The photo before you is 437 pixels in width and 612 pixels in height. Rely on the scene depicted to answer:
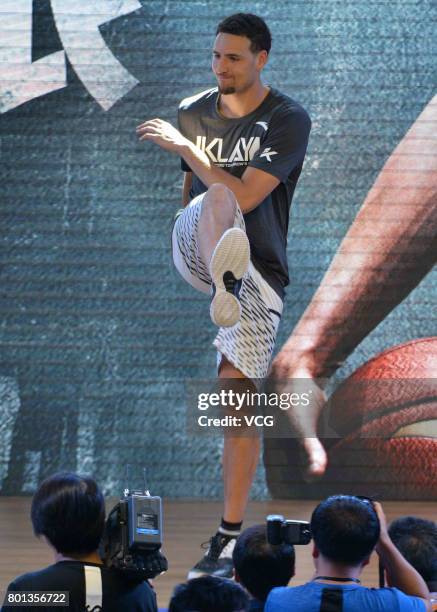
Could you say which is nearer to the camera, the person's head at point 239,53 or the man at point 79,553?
the man at point 79,553

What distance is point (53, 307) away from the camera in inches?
202

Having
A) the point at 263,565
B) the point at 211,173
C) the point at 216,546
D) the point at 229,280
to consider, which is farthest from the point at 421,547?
the point at 211,173

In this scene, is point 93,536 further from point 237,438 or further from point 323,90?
Result: point 323,90

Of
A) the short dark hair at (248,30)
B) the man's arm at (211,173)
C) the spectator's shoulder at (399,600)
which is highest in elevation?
the short dark hair at (248,30)

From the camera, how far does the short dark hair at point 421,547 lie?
2.24m

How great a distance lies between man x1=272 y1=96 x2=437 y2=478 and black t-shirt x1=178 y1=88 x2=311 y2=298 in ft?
5.66

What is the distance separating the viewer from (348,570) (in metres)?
1.97

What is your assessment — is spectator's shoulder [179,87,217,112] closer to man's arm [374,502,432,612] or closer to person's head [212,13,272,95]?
person's head [212,13,272,95]

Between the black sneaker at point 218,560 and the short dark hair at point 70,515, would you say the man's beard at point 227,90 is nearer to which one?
the black sneaker at point 218,560

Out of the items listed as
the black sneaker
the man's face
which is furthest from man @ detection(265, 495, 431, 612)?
the man's face

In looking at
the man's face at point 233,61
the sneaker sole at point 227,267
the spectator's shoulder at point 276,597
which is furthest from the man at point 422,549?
the man's face at point 233,61

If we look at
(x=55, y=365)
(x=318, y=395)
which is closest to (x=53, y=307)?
(x=55, y=365)

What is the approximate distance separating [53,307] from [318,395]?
133cm

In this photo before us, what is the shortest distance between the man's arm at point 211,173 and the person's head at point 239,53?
0.24 meters
